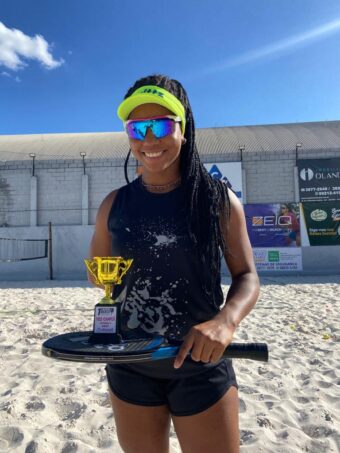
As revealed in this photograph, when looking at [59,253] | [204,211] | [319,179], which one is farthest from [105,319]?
[319,179]

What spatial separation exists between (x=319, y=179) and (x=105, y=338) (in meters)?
14.4

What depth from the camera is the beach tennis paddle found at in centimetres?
96

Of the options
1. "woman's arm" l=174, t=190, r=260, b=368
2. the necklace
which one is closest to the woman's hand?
"woman's arm" l=174, t=190, r=260, b=368

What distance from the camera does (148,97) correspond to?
1225mm

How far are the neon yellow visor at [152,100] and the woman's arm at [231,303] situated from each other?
363 mm

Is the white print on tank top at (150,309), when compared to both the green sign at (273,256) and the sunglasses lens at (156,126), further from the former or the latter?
the green sign at (273,256)

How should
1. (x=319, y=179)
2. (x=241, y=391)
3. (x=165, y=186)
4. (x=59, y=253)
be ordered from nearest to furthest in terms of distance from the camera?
(x=165, y=186)
(x=241, y=391)
(x=319, y=179)
(x=59, y=253)

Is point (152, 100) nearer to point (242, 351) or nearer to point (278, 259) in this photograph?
point (242, 351)

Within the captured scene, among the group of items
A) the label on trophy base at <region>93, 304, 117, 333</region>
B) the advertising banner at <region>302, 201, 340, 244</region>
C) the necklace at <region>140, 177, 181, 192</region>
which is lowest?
the label on trophy base at <region>93, 304, 117, 333</region>

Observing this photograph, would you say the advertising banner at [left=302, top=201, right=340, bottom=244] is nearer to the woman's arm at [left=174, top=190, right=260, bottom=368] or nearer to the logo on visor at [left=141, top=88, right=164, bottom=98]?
the woman's arm at [left=174, top=190, right=260, bottom=368]

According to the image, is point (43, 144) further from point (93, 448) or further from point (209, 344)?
point (209, 344)

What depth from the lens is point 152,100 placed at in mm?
1229

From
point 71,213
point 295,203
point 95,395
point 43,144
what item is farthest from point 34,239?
point 95,395

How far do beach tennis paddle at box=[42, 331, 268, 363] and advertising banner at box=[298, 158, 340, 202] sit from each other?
13.8 m
